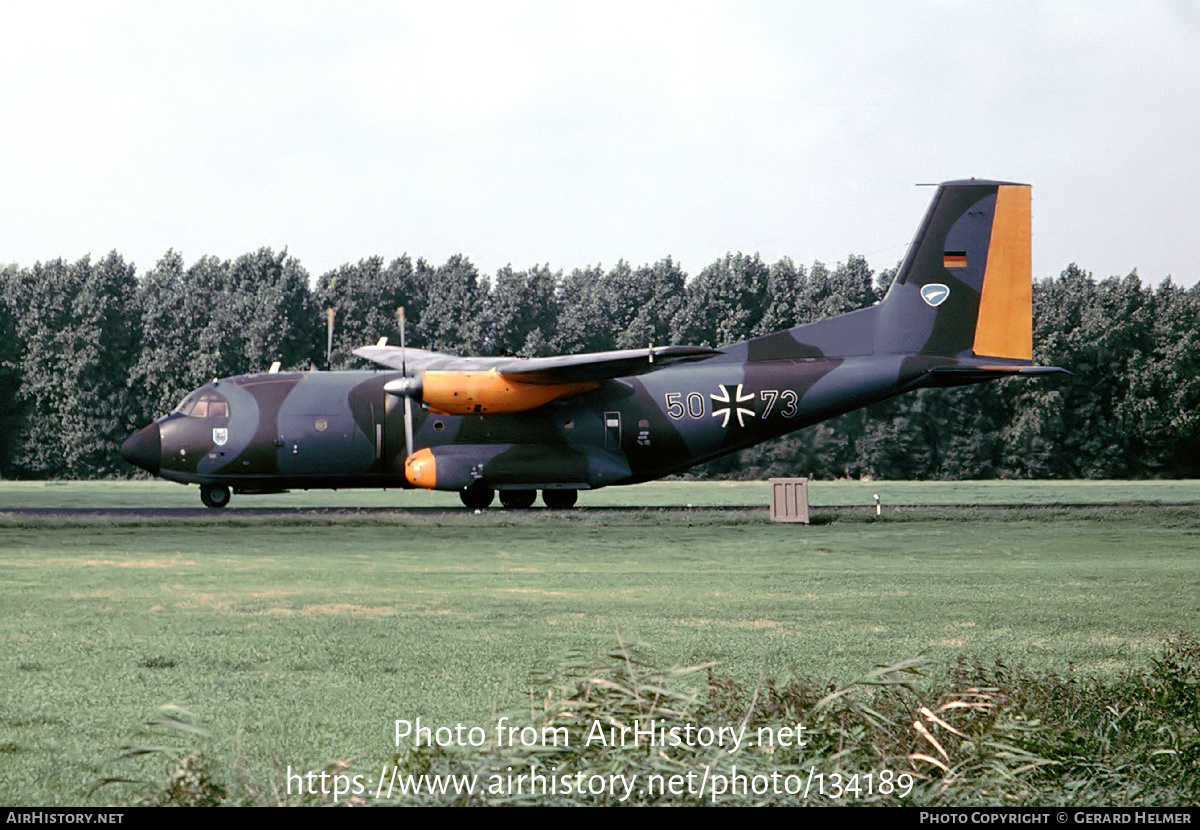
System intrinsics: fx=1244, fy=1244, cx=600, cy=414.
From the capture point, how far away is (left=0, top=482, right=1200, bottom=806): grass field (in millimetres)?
8570

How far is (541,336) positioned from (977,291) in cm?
4464

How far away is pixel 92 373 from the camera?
75438mm

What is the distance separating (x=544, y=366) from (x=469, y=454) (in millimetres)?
3784

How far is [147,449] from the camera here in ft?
116

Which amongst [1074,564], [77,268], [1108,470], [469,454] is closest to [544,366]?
[469,454]

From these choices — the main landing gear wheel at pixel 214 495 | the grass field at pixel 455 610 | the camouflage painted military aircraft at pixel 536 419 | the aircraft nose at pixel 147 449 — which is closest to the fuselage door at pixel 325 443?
the camouflage painted military aircraft at pixel 536 419

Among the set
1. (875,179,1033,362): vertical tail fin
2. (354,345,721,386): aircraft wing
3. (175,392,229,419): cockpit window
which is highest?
(875,179,1033,362): vertical tail fin

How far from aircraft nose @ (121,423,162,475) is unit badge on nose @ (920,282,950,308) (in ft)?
73.8

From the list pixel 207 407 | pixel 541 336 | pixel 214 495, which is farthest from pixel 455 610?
pixel 541 336

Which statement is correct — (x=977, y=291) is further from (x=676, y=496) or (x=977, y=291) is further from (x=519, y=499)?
(x=519, y=499)

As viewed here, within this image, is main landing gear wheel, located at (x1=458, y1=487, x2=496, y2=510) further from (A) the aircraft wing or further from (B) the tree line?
(B) the tree line

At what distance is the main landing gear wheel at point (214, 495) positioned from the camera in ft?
120

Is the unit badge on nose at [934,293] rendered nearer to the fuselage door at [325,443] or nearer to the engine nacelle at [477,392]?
the engine nacelle at [477,392]

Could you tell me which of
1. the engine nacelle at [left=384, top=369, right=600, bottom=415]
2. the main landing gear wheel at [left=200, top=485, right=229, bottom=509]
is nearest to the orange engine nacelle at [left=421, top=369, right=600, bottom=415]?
the engine nacelle at [left=384, top=369, right=600, bottom=415]
